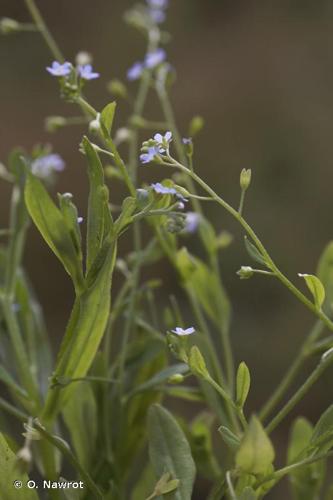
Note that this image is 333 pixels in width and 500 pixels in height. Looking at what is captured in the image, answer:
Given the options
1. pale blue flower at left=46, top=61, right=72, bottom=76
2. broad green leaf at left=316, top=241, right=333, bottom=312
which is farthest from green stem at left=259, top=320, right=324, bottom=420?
pale blue flower at left=46, top=61, right=72, bottom=76

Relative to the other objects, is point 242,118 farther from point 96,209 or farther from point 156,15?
point 96,209

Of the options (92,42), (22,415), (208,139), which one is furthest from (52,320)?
(22,415)

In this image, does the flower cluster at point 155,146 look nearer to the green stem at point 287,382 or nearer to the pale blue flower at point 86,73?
the pale blue flower at point 86,73

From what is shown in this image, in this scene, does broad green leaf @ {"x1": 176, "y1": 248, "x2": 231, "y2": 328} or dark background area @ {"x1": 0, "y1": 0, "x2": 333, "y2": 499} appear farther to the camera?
dark background area @ {"x1": 0, "y1": 0, "x2": 333, "y2": 499}

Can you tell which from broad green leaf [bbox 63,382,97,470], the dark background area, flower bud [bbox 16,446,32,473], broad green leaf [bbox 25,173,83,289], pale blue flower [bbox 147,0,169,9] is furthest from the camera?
the dark background area

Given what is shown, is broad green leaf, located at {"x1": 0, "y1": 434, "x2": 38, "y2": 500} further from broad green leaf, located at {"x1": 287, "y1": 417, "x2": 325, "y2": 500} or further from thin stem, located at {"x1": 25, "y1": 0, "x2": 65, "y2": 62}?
thin stem, located at {"x1": 25, "y1": 0, "x2": 65, "y2": 62}

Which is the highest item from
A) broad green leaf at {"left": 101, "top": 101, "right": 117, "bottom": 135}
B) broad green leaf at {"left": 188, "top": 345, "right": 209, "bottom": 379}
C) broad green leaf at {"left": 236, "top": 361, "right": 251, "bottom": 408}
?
broad green leaf at {"left": 101, "top": 101, "right": 117, "bottom": 135}

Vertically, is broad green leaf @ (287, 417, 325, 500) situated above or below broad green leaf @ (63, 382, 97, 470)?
below
